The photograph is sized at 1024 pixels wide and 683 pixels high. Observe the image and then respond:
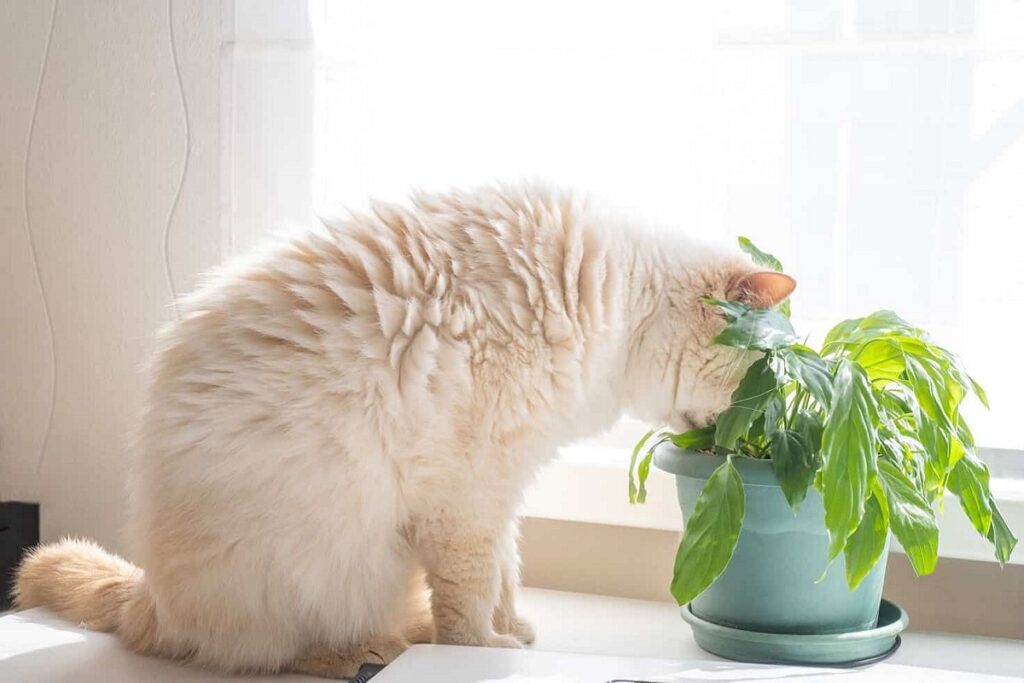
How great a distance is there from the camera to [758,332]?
124 centimetres

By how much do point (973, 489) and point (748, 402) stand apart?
0.93 ft

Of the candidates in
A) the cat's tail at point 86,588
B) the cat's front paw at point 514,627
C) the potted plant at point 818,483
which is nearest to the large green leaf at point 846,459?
the potted plant at point 818,483

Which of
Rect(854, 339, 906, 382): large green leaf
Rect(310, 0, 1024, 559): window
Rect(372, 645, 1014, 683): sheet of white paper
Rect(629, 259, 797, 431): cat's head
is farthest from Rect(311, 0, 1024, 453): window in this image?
Rect(372, 645, 1014, 683): sheet of white paper

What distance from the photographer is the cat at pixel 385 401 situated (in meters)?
1.24

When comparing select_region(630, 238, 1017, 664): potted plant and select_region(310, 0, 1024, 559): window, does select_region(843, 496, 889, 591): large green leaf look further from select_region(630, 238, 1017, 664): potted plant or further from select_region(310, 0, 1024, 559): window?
select_region(310, 0, 1024, 559): window

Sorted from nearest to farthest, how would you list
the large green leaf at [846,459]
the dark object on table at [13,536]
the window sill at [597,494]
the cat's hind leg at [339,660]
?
the large green leaf at [846,459] < the cat's hind leg at [339,660] < the window sill at [597,494] < the dark object on table at [13,536]

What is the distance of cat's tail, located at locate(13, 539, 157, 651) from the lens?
1.42 meters

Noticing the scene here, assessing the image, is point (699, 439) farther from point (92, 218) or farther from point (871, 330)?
point (92, 218)

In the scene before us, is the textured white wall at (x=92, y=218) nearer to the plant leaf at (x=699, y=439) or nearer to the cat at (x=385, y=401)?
the cat at (x=385, y=401)

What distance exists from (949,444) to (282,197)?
105cm

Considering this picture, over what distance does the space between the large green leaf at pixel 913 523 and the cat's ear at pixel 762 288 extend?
0.78 ft

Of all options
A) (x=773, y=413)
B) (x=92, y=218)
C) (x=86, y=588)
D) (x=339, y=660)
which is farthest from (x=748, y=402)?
(x=92, y=218)

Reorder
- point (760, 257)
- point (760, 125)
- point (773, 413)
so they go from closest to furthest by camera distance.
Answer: point (773, 413)
point (760, 257)
point (760, 125)

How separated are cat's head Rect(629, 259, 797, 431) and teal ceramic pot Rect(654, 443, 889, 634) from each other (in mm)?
77
